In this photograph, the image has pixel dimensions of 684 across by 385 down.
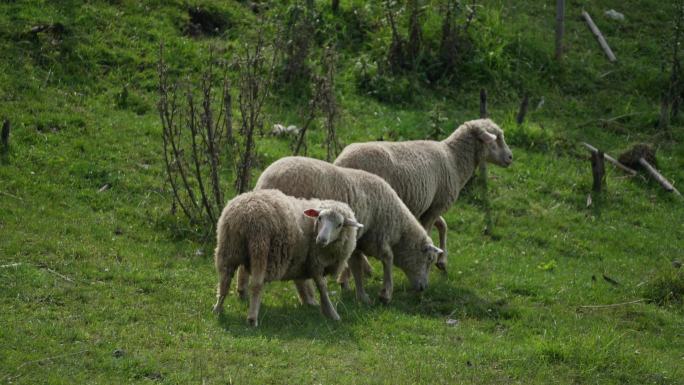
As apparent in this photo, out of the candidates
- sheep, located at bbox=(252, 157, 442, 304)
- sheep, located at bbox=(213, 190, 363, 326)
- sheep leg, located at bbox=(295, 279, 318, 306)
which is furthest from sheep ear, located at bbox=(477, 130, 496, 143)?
sheep leg, located at bbox=(295, 279, 318, 306)

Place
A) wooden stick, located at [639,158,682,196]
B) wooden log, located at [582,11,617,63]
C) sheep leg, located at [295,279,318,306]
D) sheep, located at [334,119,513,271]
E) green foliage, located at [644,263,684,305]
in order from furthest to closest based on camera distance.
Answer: wooden log, located at [582,11,617,63] < wooden stick, located at [639,158,682,196] < sheep, located at [334,119,513,271] < green foliage, located at [644,263,684,305] < sheep leg, located at [295,279,318,306]

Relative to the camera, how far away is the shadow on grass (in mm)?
9359

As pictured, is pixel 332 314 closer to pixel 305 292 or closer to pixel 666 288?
pixel 305 292

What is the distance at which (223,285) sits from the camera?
9602 millimetres

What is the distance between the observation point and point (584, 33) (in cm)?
2183

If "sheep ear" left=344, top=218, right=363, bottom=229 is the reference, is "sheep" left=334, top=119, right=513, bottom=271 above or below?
below

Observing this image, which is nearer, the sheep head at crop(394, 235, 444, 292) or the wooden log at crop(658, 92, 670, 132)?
the sheep head at crop(394, 235, 444, 292)

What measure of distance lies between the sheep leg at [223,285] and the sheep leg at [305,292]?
1206 millimetres

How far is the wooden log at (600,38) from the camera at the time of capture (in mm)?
21000

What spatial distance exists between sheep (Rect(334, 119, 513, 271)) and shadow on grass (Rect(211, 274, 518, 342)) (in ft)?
4.01

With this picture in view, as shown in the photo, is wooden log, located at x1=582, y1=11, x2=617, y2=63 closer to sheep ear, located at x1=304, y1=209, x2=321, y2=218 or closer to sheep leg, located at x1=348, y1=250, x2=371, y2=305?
sheep leg, located at x1=348, y1=250, x2=371, y2=305

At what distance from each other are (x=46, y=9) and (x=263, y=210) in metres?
9.56

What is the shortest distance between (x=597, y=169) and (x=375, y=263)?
5.08 m

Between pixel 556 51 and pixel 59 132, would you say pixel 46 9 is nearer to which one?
pixel 59 132
